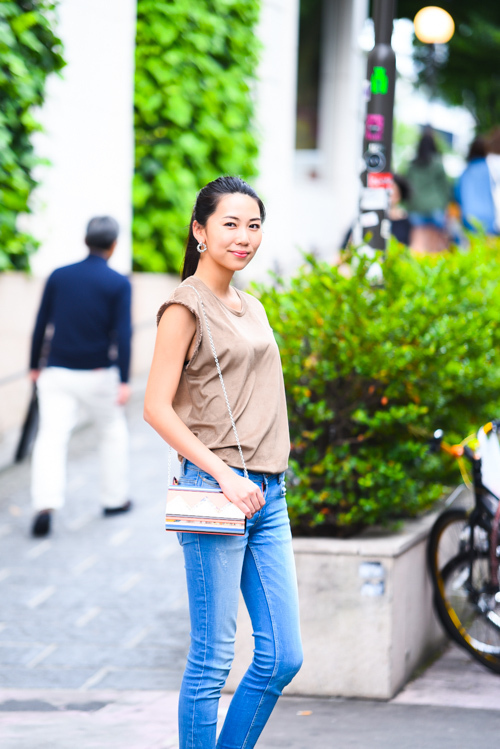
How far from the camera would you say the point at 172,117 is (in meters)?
10.8

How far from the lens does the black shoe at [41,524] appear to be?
6.17m

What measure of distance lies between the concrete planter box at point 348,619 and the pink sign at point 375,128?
2041 mm

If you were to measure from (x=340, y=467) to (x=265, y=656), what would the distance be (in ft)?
4.96

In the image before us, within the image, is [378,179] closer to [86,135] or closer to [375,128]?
[375,128]

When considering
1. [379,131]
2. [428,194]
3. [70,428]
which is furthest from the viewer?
[428,194]

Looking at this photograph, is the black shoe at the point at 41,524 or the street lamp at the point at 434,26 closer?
the black shoe at the point at 41,524

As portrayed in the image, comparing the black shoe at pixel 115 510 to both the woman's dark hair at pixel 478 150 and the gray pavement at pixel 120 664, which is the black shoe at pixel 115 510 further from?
the woman's dark hair at pixel 478 150

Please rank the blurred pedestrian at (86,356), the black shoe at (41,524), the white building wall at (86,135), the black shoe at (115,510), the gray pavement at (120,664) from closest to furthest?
the gray pavement at (120,664) < the black shoe at (41,524) < the blurred pedestrian at (86,356) < the black shoe at (115,510) < the white building wall at (86,135)

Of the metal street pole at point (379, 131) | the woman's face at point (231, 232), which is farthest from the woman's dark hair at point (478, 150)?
the woman's face at point (231, 232)

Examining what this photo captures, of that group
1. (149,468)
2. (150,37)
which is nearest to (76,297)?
(149,468)

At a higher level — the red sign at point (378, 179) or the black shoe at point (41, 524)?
the red sign at point (378, 179)

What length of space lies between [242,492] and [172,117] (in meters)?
8.78

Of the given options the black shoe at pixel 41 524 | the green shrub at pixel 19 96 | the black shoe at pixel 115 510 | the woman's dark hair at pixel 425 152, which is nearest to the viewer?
the black shoe at pixel 41 524

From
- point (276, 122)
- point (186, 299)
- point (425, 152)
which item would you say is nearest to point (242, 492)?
point (186, 299)
